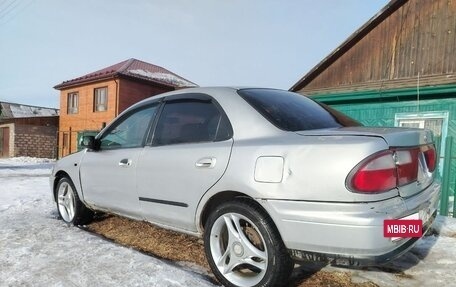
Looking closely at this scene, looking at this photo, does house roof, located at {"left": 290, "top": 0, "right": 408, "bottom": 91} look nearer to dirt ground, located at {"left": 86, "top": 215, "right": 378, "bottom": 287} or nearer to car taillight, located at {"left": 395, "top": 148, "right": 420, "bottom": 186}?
dirt ground, located at {"left": 86, "top": 215, "right": 378, "bottom": 287}

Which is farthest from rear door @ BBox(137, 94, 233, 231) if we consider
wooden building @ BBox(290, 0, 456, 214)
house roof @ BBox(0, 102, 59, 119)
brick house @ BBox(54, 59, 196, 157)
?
house roof @ BBox(0, 102, 59, 119)

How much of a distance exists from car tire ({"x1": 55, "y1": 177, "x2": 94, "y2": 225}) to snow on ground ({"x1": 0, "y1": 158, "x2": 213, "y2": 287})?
0.17 meters

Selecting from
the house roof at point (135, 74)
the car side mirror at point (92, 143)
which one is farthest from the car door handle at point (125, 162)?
the house roof at point (135, 74)

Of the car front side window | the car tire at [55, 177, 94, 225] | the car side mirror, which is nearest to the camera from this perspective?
the car front side window

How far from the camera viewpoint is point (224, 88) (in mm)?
3426

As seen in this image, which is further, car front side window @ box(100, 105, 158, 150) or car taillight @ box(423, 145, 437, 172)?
car front side window @ box(100, 105, 158, 150)

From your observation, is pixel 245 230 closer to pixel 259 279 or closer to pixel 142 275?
pixel 259 279

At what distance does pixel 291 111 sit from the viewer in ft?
10.5

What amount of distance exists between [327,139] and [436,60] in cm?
834

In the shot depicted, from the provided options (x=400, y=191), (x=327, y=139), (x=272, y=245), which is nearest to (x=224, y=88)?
(x=327, y=139)

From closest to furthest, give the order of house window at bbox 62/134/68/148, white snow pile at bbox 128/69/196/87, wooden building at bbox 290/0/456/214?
wooden building at bbox 290/0/456/214
white snow pile at bbox 128/69/196/87
house window at bbox 62/134/68/148

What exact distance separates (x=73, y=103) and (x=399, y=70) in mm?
21623

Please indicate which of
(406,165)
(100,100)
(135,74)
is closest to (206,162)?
(406,165)

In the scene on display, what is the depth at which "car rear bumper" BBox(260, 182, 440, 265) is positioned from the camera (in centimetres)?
229
